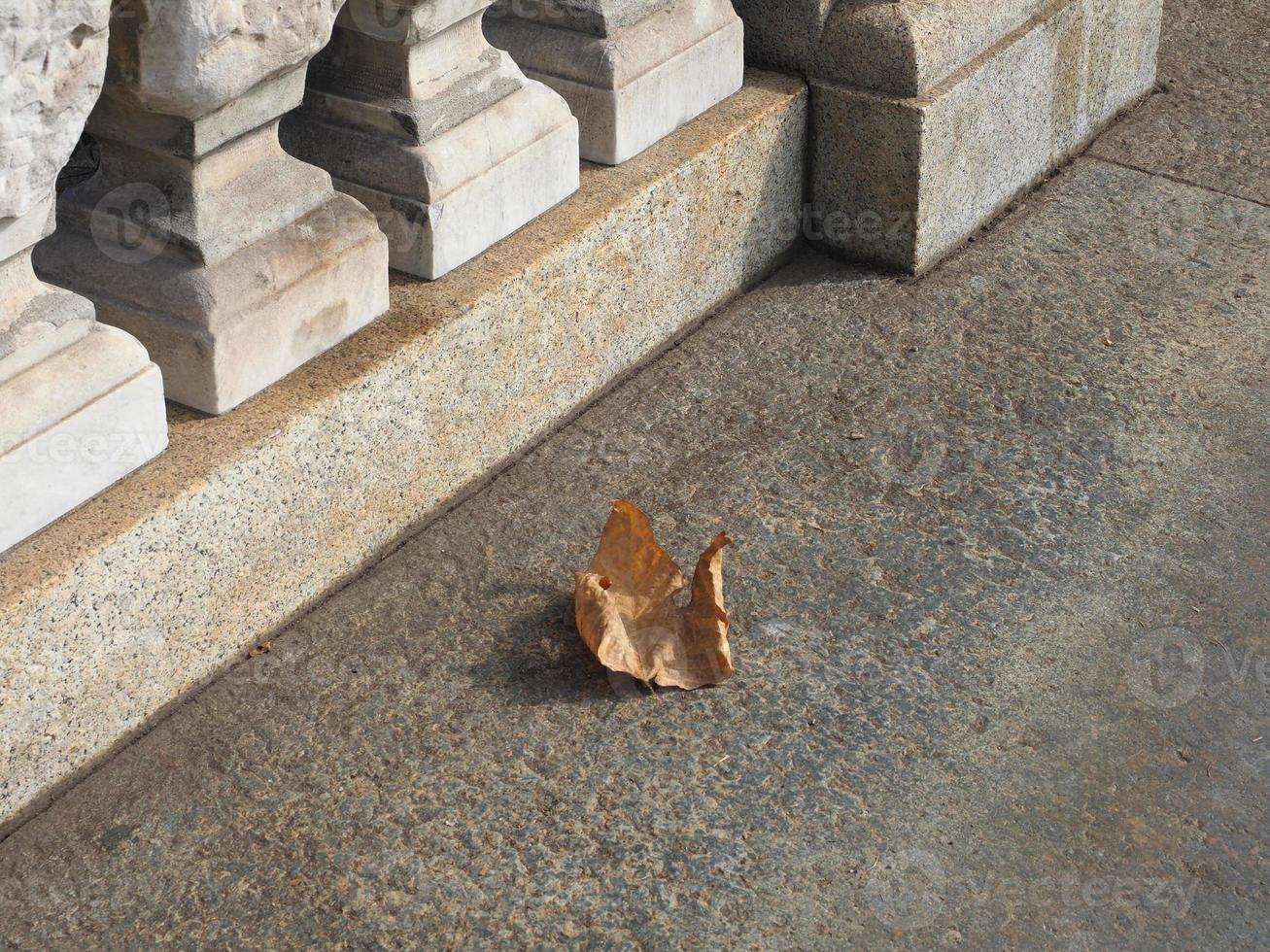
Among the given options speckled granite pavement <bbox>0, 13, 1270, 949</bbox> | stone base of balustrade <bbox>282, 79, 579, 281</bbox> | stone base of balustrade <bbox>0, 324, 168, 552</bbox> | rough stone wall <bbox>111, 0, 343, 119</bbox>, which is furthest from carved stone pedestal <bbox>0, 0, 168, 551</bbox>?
stone base of balustrade <bbox>282, 79, 579, 281</bbox>

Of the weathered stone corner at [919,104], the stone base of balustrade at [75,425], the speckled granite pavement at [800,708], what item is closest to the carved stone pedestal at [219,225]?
the stone base of balustrade at [75,425]

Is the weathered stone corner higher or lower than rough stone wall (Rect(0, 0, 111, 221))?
lower

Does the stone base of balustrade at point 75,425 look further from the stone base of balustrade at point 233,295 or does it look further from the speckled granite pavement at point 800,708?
the speckled granite pavement at point 800,708

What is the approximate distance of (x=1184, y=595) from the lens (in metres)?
2.78

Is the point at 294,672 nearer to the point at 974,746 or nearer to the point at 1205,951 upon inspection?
the point at 974,746

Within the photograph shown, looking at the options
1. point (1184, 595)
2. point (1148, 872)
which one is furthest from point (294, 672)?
point (1184, 595)

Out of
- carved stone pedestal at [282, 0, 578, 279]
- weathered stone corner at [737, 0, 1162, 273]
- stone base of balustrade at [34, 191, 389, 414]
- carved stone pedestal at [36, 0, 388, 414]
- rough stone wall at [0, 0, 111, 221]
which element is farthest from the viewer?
weathered stone corner at [737, 0, 1162, 273]

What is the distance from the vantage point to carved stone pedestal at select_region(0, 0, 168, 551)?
82.7 inches

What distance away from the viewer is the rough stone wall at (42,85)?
204 centimetres

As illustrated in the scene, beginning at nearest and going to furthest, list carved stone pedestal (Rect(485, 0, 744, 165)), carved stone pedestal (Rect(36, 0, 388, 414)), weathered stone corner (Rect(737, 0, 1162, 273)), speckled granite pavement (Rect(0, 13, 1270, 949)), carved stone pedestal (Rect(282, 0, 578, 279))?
speckled granite pavement (Rect(0, 13, 1270, 949)) → carved stone pedestal (Rect(36, 0, 388, 414)) → carved stone pedestal (Rect(282, 0, 578, 279)) → carved stone pedestal (Rect(485, 0, 744, 165)) → weathered stone corner (Rect(737, 0, 1162, 273))

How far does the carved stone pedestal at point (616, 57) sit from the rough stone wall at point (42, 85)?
47.8 inches

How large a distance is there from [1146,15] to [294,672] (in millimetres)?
2882

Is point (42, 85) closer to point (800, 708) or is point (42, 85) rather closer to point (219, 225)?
point (219, 225)

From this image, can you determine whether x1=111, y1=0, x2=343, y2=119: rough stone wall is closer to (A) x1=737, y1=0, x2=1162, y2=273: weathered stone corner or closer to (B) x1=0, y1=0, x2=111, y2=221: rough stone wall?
(B) x1=0, y1=0, x2=111, y2=221: rough stone wall
